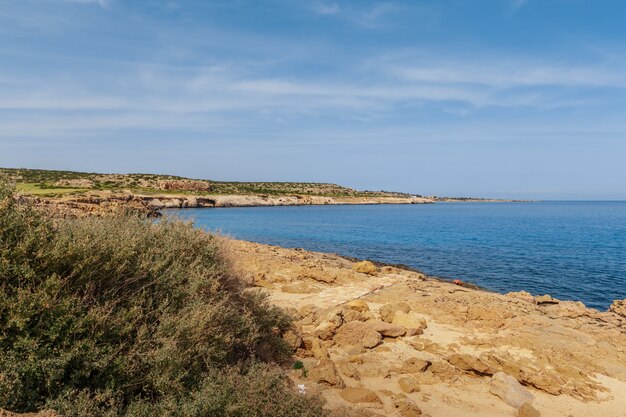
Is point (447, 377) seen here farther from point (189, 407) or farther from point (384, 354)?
point (189, 407)

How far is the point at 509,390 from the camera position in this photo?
24.7ft

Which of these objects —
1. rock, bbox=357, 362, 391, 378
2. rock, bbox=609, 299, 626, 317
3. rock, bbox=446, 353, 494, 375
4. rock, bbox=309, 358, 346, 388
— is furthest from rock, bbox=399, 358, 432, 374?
rock, bbox=609, 299, 626, 317

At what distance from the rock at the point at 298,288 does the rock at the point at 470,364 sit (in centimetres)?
682

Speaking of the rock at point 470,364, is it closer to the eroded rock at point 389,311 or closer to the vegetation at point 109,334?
the eroded rock at point 389,311

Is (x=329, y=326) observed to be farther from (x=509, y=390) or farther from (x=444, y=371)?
(x=509, y=390)

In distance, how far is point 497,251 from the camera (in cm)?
3597

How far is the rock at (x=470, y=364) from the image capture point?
27.5ft

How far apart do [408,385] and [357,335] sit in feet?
7.99

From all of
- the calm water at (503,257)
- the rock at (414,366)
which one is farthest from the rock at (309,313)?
the calm water at (503,257)

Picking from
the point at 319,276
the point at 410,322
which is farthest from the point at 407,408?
the point at 319,276

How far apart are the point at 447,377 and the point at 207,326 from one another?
537cm

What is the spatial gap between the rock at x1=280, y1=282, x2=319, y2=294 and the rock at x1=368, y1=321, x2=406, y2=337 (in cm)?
458

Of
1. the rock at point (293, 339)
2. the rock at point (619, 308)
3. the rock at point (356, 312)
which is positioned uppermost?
the rock at point (293, 339)

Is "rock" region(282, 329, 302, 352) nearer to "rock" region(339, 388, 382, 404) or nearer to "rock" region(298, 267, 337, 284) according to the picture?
"rock" region(339, 388, 382, 404)
